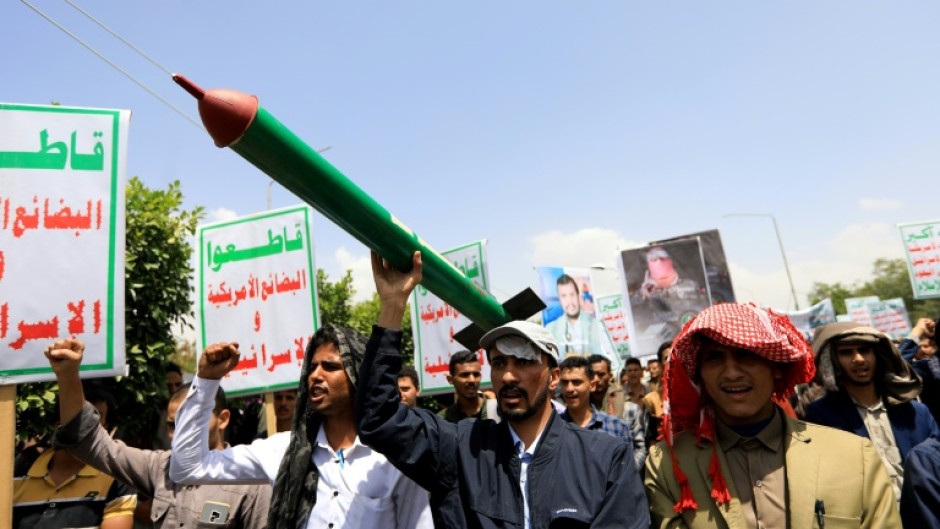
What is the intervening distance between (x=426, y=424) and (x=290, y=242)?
3.36 metres

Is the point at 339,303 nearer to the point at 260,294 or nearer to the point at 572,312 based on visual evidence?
the point at 572,312

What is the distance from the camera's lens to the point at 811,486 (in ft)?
6.58

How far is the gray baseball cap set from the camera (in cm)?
238

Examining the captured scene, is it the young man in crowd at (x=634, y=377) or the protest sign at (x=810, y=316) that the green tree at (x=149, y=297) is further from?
the protest sign at (x=810, y=316)

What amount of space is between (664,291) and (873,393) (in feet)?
16.5

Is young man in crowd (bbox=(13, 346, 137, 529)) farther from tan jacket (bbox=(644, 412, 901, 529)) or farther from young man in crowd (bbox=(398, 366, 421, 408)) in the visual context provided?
tan jacket (bbox=(644, 412, 901, 529))

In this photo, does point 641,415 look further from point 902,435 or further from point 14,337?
point 14,337

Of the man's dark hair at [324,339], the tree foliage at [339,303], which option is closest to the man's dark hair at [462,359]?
the man's dark hair at [324,339]

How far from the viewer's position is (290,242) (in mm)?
5289

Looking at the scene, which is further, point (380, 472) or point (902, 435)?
point (902, 435)

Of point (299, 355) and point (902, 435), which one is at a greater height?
point (299, 355)

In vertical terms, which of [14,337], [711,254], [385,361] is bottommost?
[385,361]

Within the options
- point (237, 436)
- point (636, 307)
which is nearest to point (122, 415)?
point (237, 436)

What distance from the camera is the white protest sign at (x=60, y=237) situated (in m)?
3.10
